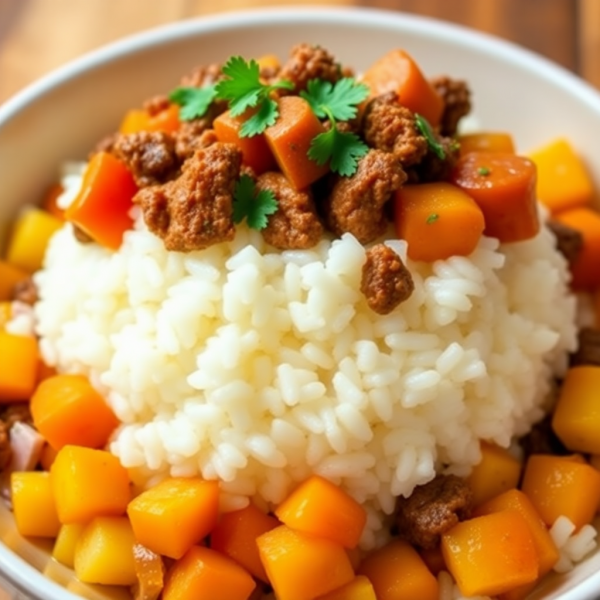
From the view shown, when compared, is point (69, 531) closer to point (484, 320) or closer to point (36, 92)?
point (484, 320)

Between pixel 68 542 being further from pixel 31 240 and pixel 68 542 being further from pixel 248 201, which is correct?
pixel 31 240

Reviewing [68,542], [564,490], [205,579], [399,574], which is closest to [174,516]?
[205,579]

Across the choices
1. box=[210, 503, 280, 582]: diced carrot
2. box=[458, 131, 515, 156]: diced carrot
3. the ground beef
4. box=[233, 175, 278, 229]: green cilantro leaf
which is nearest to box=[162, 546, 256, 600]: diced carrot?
box=[210, 503, 280, 582]: diced carrot

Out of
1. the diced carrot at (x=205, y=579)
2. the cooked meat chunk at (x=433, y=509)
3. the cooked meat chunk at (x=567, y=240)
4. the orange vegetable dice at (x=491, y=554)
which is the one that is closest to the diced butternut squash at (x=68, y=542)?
the diced carrot at (x=205, y=579)

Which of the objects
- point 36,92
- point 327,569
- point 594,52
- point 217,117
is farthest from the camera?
point 594,52

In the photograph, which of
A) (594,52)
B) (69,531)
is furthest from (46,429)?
(594,52)

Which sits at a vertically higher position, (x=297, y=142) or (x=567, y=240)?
(x=297, y=142)
